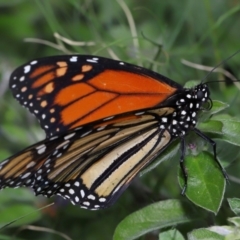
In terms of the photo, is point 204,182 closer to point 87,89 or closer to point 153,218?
point 153,218

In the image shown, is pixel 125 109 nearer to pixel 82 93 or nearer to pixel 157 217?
pixel 82 93

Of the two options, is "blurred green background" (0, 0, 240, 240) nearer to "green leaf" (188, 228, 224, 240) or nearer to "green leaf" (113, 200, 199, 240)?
"green leaf" (113, 200, 199, 240)

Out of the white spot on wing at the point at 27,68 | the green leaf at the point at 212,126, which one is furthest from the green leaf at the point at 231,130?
the white spot on wing at the point at 27,68

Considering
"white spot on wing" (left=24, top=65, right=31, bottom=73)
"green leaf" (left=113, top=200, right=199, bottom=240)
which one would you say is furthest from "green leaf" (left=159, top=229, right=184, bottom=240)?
"white spot on wing" (left=24, top=65, right=31, bottom=73)

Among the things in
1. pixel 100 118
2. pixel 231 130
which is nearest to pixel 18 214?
pixel 100 118

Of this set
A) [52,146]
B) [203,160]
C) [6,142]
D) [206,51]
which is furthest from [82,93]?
[206,51]
